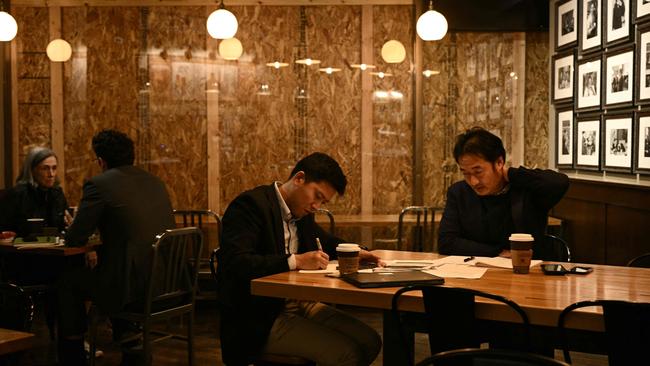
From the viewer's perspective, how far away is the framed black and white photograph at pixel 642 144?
17.0 ft

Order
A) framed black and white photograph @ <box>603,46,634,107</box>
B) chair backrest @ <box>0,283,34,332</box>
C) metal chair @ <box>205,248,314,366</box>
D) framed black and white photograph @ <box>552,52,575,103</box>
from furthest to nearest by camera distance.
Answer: framed black and white photograph @ <box>552,52,575,103</box> → framed black and white photograph @ <box>603,46,634,107</box> → metal chair @ <box>205,248,314,366</box> → chair backrest @ <box>0,283,34,332</box>

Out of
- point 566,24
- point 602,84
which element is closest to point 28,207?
point 602,84

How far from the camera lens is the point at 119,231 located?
14.5 feet

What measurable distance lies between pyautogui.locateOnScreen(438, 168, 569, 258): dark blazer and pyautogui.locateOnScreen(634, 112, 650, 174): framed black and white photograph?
4.86ft

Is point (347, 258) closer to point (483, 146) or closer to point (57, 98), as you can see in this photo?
point (483, 146)

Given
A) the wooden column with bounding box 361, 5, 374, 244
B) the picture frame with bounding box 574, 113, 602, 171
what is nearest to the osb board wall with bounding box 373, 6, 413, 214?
the wooden column with bounding box 361, 5, 374, 244

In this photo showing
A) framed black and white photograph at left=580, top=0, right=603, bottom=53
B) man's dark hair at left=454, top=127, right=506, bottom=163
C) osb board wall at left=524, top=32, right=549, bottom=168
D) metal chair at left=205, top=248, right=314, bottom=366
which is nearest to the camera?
metal chair at left=205, top=248, right=314, bottom=366

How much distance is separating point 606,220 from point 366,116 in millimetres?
2562

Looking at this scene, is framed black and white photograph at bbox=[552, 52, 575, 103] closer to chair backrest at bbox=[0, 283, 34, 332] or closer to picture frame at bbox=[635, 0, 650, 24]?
picture frame at bbox=[635, 0, 650, 24]

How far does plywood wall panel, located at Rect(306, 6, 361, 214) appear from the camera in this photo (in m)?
7.42

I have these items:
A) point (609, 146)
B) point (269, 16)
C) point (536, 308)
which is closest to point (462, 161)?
point (536, 308)

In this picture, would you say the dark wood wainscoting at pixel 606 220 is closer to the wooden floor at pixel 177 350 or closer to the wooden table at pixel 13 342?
the wooden floor at pixel 177 350

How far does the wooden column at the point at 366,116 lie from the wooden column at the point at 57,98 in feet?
9.48

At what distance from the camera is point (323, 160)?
11.2 ft
